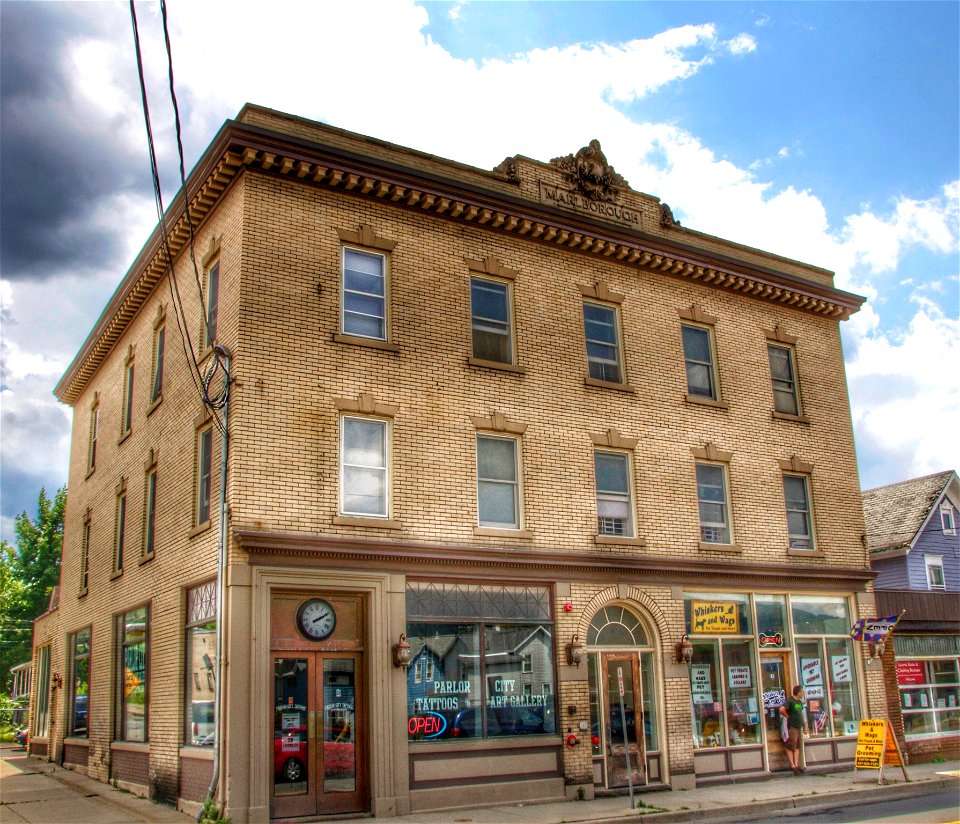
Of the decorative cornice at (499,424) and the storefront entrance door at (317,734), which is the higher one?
the decorative cornice at (499,424)

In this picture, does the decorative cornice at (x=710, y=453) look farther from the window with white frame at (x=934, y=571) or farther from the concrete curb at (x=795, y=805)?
the window with white frame at (x=934, y=571)

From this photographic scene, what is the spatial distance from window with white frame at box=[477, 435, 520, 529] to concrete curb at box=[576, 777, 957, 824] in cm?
553

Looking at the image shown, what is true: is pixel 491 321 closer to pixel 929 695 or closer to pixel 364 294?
pixel 364 294

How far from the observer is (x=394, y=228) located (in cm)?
1853

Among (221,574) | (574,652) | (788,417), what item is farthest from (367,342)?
(788,417)

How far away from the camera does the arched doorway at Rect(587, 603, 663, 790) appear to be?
18.6 m

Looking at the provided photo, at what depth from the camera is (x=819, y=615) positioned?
22438 millimetres

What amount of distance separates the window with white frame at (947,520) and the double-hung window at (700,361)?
1749cm

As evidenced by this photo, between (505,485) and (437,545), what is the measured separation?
220 cm

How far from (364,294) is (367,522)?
4278 mm

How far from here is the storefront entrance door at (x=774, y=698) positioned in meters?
20.9

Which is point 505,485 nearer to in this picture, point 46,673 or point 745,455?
point 745,455

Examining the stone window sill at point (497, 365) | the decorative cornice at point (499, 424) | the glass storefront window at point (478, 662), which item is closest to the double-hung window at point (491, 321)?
the stone window sill at point (497, 365)

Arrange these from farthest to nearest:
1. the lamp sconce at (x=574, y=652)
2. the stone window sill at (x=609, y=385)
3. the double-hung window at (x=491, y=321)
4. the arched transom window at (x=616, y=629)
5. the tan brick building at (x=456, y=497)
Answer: the stone window sill at (x=609, y=385)
the double-hung window at (x=491, y=321)
the arched transom window at (x=616, y=629)
the lamp sconce at (x=574, y=652)
the tan brick building at (x=456, y=497)
